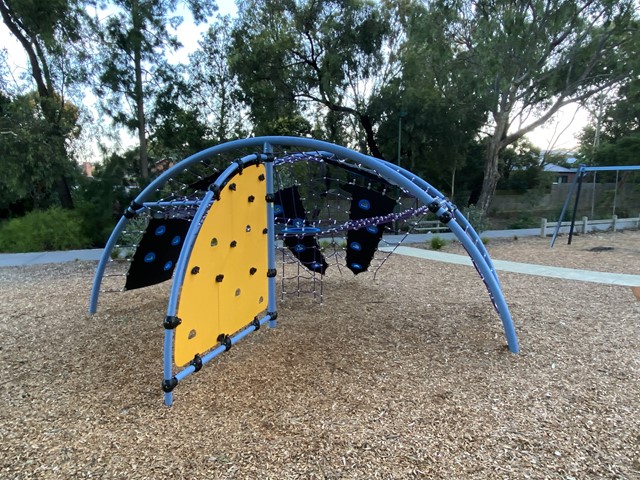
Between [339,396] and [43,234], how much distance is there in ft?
35.5

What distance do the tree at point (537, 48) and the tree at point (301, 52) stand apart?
2.92 metres

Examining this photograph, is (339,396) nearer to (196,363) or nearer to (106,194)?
(196,363)

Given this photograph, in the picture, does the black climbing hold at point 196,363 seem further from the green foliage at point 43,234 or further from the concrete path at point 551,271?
the green foliage at point 43,234

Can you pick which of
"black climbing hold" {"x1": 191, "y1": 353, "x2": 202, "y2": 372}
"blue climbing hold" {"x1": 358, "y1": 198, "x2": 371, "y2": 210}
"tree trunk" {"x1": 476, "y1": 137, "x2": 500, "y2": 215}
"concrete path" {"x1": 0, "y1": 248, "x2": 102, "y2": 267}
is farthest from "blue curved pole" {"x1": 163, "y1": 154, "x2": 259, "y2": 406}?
"tree trunk" {"x1": 476, "y1": 137, "x2": 500, "y2": 215}

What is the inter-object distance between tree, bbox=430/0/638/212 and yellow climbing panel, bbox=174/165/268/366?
356 inches

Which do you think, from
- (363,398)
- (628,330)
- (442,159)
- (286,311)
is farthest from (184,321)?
(442,159)

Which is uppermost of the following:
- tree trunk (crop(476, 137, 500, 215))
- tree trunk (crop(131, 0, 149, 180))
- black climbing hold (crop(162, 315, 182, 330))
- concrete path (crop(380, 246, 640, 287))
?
tree trunk (crop(131, 0, 149, 180))

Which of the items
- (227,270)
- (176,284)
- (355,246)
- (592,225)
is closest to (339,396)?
(227,270)

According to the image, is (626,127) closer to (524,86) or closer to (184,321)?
(524,86)

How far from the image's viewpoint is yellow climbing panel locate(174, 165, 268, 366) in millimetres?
2955

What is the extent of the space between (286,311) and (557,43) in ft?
37.2

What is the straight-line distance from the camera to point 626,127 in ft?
74.4

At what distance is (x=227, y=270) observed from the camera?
342cm

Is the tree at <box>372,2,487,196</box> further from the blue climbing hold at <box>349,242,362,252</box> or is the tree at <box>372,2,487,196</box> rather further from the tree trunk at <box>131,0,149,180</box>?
the blue climbing hold at <box>349,242,362,252</box>
